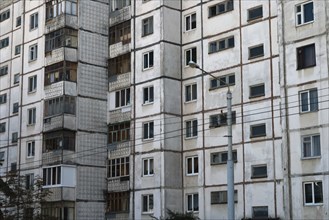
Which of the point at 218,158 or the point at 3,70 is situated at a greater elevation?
the point at 3,70

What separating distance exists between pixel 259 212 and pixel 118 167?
13563 millimetres

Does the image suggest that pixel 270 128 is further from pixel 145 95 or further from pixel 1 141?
pixel 1 141

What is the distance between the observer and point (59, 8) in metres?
55.8

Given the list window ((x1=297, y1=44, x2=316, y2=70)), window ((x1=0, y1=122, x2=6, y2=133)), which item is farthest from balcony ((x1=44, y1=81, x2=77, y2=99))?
window ((x1=297, y1=44, x2=316, y2=70))

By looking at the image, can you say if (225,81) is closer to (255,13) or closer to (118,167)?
(255,13)

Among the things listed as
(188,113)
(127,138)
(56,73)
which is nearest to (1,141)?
(56,73)

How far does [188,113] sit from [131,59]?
6.94 metres

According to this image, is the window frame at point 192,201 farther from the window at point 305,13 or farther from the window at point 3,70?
the window at point 3,70

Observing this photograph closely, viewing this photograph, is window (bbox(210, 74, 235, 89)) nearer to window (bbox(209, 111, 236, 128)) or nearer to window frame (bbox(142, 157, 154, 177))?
window (bbox(209, 111, 236, 128))

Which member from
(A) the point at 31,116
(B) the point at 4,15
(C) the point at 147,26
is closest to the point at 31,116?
(A) the point at 31,116

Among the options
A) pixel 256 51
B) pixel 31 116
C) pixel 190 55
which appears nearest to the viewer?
pixel 256 51

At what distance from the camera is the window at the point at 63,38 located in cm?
5456

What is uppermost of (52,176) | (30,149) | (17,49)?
(17,49)

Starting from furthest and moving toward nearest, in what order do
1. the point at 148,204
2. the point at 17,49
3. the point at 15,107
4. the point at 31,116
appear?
the point at 17,49
the point at 15,107
the point at 31,116
the point at 148,204
